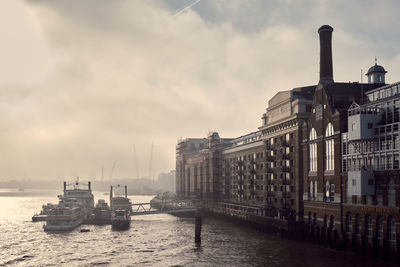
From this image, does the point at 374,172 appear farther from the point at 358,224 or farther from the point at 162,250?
the point at 162,250

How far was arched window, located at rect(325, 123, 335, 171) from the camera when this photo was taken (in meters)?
87.8

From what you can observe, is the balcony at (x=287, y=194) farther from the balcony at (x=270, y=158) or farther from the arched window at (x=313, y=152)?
the arched window at (x=313, y=152)

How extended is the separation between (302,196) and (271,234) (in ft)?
38.0

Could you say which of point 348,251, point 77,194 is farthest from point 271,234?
point 77,194

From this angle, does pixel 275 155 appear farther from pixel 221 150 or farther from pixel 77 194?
pixel 77 194

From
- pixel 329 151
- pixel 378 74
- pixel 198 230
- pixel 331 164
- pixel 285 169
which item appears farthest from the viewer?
pixel 285 169

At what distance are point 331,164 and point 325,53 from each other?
25.5 m

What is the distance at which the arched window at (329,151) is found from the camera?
8775 cm

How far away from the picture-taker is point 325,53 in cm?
10069

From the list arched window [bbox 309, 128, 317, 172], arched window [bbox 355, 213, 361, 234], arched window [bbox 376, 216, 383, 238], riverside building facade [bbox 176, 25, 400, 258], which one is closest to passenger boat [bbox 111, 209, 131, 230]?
riverside building facade [bbox 176, 25, 400, 258]

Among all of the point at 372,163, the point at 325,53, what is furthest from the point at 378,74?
the point at 372,163

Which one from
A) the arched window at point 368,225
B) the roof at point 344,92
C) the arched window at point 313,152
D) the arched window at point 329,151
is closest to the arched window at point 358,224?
the arched window at point 368,225

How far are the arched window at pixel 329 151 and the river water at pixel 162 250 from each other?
48.7 feet

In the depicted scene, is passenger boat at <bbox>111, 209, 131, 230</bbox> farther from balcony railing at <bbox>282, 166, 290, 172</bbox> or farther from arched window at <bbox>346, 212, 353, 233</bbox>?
arched window at <bbox>346, 212, 353, 233</bbox>
